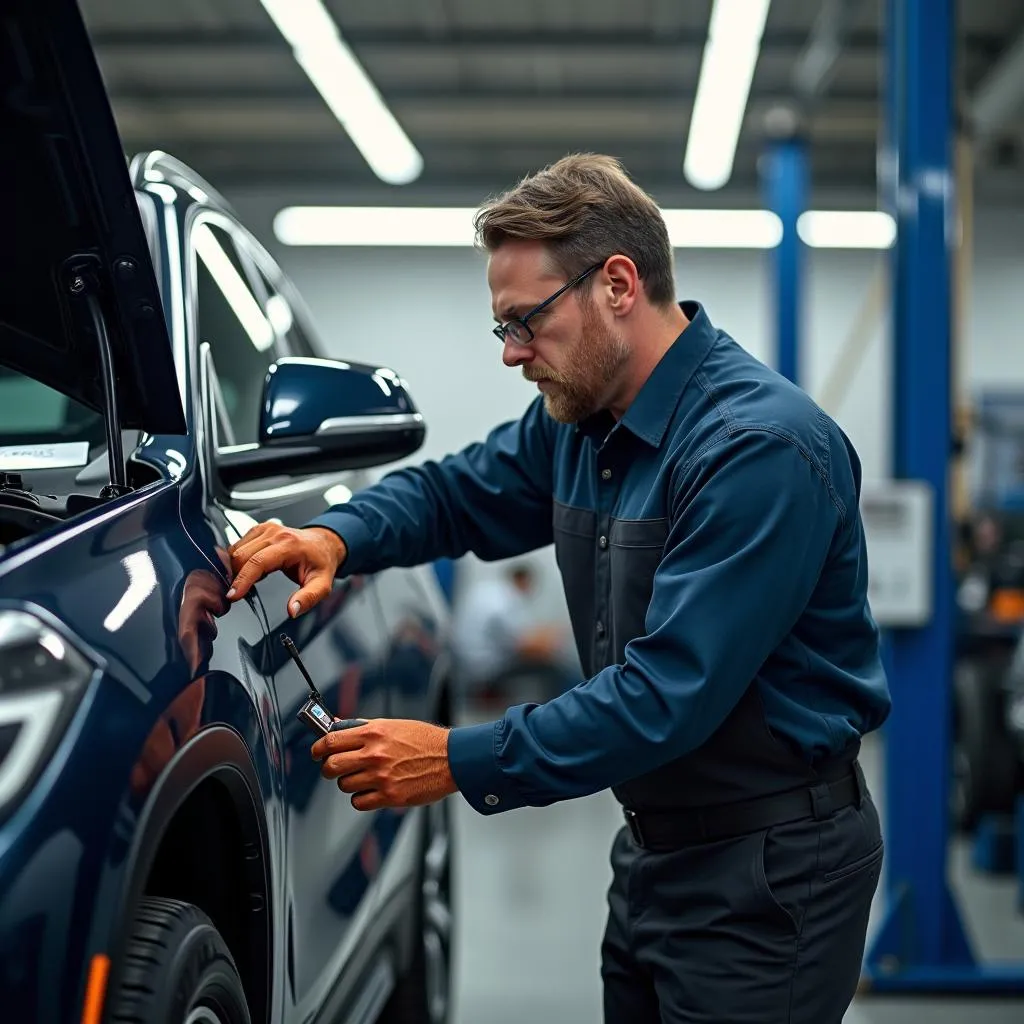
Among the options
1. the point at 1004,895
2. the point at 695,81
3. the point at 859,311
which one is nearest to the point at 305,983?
the point at 1004,895

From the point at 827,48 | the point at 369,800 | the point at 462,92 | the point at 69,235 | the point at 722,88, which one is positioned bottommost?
the point at 369,800

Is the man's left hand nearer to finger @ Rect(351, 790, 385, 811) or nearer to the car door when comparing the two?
finger @ Rect(351, 790, 385, 811)

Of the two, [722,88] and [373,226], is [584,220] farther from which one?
[373,226]

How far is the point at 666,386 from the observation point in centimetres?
184

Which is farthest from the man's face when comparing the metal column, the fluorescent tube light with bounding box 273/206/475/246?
the fluorescent tube light with bounding box 273/206/475/246

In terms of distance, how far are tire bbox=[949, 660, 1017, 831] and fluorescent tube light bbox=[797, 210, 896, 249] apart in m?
6.73

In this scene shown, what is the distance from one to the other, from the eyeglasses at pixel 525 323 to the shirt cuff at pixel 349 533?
38 cm

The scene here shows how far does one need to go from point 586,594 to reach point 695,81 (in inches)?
310

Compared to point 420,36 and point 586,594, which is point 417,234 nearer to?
point 420,36

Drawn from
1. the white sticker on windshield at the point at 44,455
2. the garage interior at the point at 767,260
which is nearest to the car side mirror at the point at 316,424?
the white sticker on windshield at the point at 44,455

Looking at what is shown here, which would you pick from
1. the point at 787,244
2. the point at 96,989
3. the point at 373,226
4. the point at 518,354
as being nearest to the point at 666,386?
the point at 518,354

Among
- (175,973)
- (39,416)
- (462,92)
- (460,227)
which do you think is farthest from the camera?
(460,227)

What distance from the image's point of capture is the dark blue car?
106cm

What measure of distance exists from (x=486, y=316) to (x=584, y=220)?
34.6 ft
